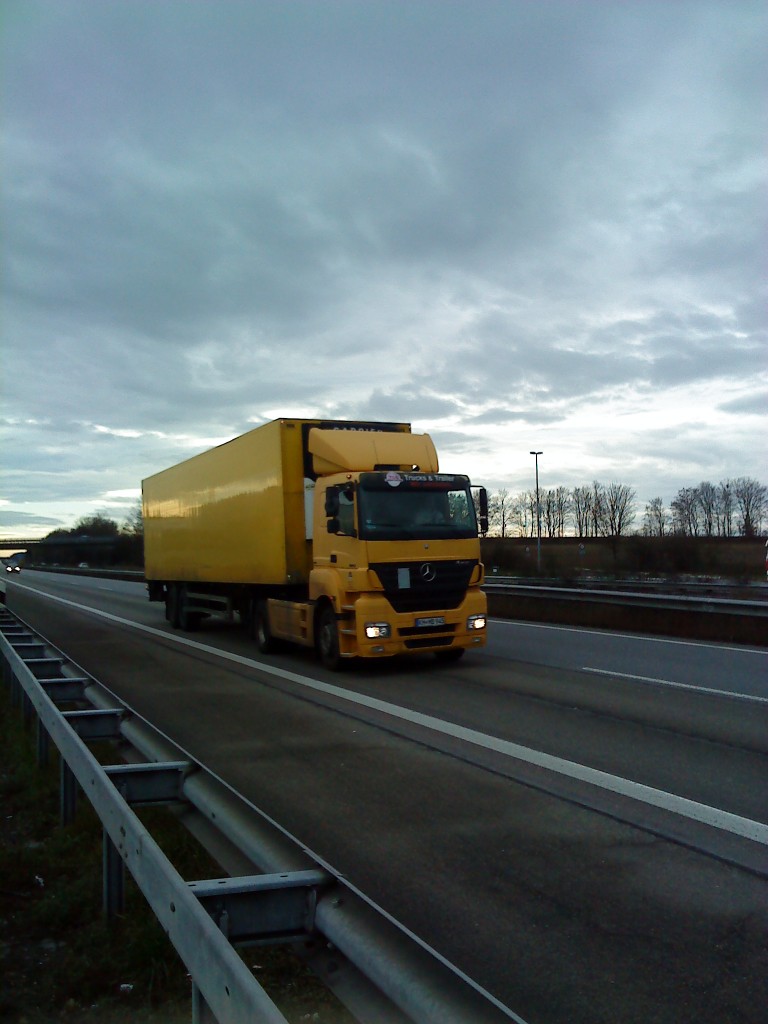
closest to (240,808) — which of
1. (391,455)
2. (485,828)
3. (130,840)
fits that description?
(130,840)

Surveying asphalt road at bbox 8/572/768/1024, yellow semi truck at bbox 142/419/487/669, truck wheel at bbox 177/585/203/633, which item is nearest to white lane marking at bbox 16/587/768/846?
asphalt road at bbox 8/572/768/1024

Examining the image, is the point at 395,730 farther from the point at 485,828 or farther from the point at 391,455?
the point at 391,455

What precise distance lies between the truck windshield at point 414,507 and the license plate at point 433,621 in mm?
1127

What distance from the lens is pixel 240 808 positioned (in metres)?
4.06

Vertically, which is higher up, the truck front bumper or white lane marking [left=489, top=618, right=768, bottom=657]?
the truck front bumper

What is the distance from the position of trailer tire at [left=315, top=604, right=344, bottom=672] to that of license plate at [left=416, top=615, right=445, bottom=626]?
48.1 inches

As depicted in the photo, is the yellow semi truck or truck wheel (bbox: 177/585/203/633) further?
truck wheel (bbox: 177/585/203/633)

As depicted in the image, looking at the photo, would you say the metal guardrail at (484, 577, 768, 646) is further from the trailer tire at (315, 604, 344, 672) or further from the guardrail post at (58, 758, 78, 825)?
the guardrail post at (58, 758, 78, 825)

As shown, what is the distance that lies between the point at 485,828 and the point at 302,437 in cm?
951

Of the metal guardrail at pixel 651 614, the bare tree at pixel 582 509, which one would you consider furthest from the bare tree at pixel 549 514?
the metal guardrail at pixel 651 614

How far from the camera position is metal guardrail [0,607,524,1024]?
2.45 meters

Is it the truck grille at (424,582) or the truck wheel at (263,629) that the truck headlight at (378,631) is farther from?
the truck wheel at (263,629)

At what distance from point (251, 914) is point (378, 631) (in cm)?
894

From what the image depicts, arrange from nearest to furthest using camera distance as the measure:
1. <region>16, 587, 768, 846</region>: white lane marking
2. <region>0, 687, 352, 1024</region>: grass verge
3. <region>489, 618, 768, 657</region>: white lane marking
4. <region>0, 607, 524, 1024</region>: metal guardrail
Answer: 1. <region>0, 607, 524, 1024</region>: metal guardrail
2. <region>0, 687, 352, 1024</region>: grass verge
3. <region>16, 587, 768, 846</region>: white lane marking
4. <region>489, 618, 768, 657</region>: white lane marking
